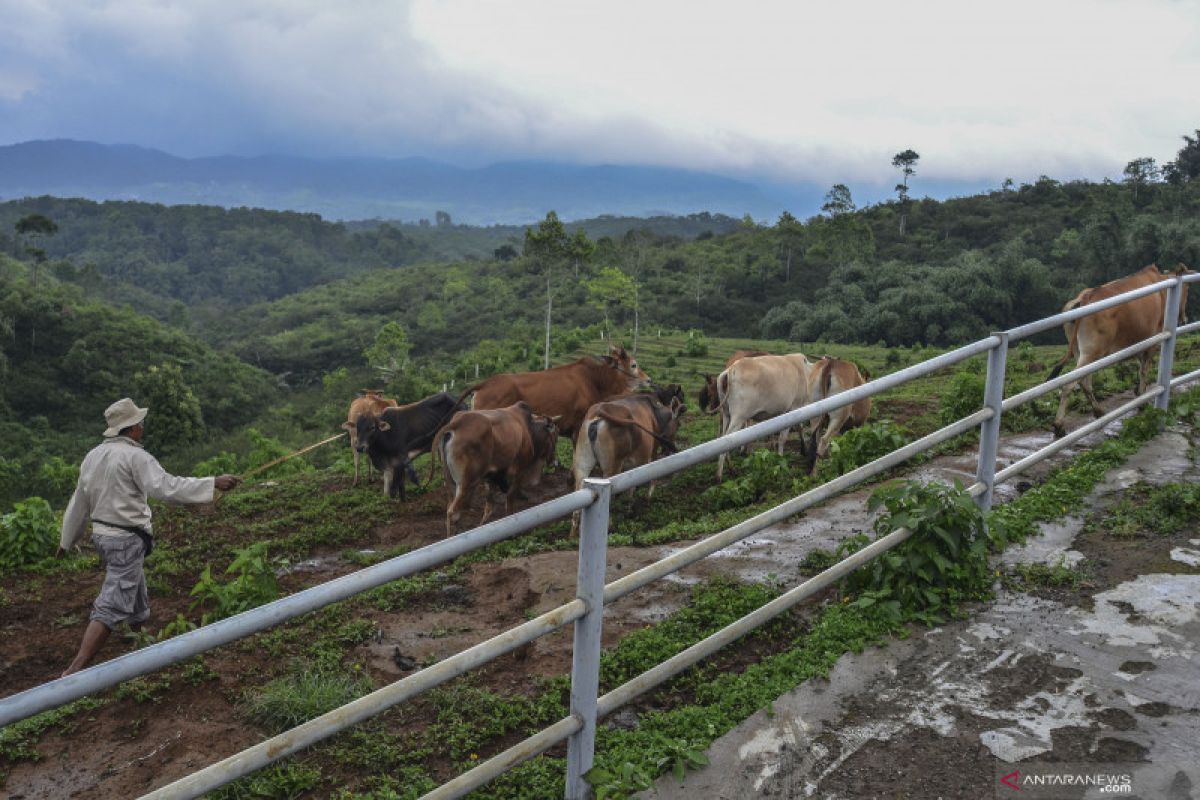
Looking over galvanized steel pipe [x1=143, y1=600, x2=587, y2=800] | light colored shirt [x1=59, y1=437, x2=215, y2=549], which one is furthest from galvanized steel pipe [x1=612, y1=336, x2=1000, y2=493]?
light colored shirt [x1=59, y1=437, x2=215, y2=549]

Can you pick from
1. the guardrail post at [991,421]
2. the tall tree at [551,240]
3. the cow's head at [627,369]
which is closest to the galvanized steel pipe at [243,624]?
the guardrail post at [991,421]

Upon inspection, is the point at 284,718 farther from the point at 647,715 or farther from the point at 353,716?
the point at 353,716

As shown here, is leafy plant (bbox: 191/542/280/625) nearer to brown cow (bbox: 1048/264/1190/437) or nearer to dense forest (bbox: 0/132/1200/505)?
brown cow (bbox: 1048/264/1190/437)

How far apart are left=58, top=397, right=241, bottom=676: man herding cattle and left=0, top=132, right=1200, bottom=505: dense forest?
61.2 feet

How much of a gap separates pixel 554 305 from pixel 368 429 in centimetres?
6227

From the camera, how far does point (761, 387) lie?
1109 centimetres

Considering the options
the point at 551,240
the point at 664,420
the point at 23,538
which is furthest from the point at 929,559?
the point at 551,240

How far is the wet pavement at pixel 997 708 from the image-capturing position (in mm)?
3271

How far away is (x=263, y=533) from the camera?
31.8 feet

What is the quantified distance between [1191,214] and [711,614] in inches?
2323

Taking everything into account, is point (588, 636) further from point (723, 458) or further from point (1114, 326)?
point (1114, 326)

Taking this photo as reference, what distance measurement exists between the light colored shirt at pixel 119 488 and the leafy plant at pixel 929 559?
383cm

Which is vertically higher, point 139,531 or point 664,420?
point 664,420

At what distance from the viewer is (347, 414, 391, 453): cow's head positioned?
36.2ft
